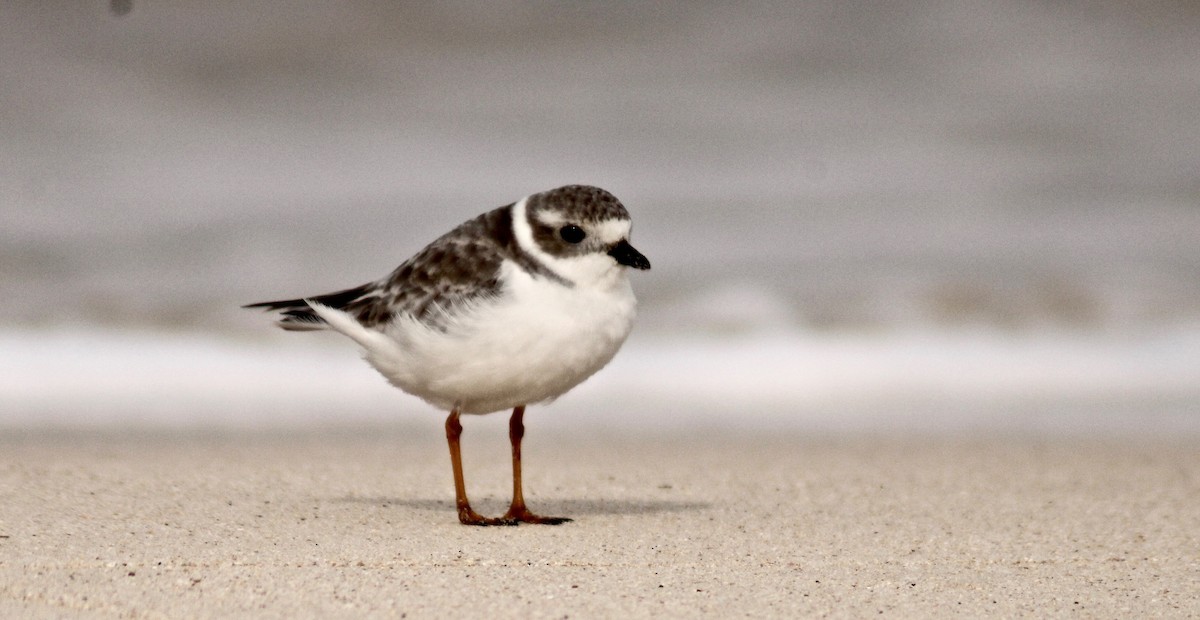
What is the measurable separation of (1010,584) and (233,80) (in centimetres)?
1063

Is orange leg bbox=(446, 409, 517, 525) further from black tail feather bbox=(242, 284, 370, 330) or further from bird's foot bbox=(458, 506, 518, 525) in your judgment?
black tail feather bbox=(242, 284, 370, 330)

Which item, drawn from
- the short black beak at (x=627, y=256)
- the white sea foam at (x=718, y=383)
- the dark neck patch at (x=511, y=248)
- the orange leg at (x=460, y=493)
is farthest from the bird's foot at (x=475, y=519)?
the white sea foam at (x=718, y=383)

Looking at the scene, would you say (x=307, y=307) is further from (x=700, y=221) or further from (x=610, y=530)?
(x=700, y=221)

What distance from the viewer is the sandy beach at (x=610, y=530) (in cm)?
342

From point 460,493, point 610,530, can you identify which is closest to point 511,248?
point 460,493

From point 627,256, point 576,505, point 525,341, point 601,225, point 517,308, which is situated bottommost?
point 576,505

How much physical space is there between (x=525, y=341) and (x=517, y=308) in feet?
0.34

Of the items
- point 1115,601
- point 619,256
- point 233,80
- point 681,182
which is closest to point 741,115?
point 681,182

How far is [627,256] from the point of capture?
13.9 ft

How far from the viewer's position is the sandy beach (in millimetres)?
3418

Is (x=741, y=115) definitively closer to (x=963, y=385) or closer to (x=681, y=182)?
(x=681, y=182)

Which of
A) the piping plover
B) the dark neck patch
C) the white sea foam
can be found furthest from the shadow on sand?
the white sea foam

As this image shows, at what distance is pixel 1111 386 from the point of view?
805 centimetres

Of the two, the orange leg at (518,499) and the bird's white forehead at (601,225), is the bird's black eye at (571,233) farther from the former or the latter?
the orange leg at (518,499)
